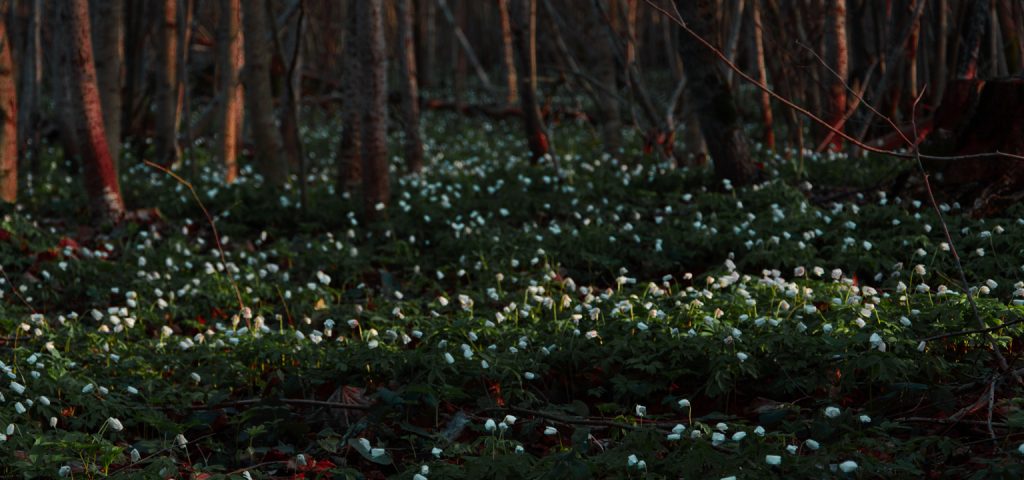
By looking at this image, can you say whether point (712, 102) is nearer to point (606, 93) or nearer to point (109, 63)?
point (606, 93)

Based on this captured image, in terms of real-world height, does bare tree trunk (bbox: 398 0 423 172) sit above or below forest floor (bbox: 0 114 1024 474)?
above

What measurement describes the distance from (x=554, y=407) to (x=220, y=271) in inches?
161

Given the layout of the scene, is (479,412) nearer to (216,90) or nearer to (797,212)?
(797,212)

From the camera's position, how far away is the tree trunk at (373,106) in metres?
9.05

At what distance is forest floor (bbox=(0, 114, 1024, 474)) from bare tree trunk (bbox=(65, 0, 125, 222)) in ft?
1.12

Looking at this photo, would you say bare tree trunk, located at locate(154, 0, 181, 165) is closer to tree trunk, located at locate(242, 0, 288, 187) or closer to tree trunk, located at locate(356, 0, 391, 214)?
tree trunk, located at locate(242, 0, 288, 187)

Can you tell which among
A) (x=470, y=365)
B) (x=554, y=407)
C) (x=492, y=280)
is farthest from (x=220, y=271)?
(x=554, y=407)

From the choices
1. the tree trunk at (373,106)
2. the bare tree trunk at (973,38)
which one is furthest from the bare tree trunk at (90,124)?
the bare tree trunk at (973,38)

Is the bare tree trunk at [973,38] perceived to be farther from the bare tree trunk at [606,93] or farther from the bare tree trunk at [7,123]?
the bare tree trunk at [7,123]

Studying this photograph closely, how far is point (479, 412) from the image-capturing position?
467 centimetres

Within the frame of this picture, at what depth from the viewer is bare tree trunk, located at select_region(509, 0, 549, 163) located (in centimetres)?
1192

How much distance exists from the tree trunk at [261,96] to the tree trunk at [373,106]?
172 cm

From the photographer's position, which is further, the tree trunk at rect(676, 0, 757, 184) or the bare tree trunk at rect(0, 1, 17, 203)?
the bare tree trunk at rect(0, 1, 17, 203)

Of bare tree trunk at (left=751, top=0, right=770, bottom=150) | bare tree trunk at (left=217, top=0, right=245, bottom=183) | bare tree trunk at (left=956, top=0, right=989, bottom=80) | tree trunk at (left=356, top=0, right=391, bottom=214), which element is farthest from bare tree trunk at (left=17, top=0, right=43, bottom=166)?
bare tree trunk at (left=956, top=0, right=989, bottom=80)
